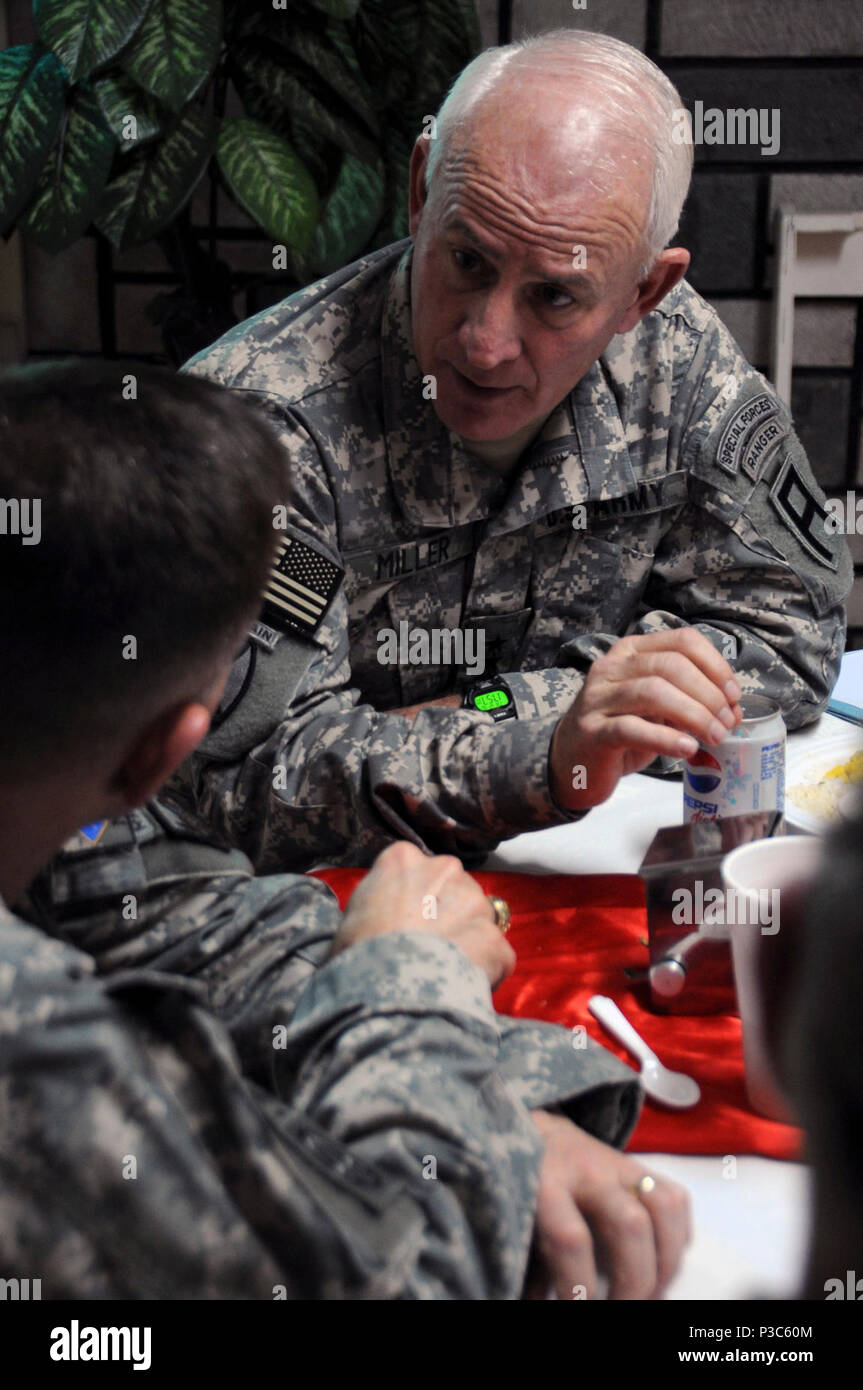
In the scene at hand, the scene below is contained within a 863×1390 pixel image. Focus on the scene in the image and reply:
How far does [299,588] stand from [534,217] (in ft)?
1.39

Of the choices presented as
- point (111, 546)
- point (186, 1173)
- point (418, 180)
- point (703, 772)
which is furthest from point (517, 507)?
point (186, 1173)

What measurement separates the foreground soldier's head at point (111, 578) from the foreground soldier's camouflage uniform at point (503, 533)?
1.61 ft

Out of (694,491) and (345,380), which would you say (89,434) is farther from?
(694,491)

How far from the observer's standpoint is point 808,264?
2.41 meters

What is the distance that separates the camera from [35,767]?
670mm

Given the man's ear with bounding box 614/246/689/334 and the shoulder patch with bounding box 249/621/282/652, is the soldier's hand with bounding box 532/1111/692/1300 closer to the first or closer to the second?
the shoulder patch with bounding box 249/621/282/652

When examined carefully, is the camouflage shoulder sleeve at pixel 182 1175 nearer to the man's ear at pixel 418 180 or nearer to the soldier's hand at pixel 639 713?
the soldier's hand at pixel 639 713

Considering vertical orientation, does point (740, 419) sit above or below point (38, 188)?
below

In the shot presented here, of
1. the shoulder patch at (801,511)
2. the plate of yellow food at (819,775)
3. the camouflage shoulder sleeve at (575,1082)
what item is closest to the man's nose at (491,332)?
the shoulder patch at (801,511)

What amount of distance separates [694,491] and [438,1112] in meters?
1.01

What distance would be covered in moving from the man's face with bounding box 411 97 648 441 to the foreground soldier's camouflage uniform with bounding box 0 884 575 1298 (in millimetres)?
861

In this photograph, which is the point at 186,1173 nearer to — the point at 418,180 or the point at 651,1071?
the point at 651,1071
